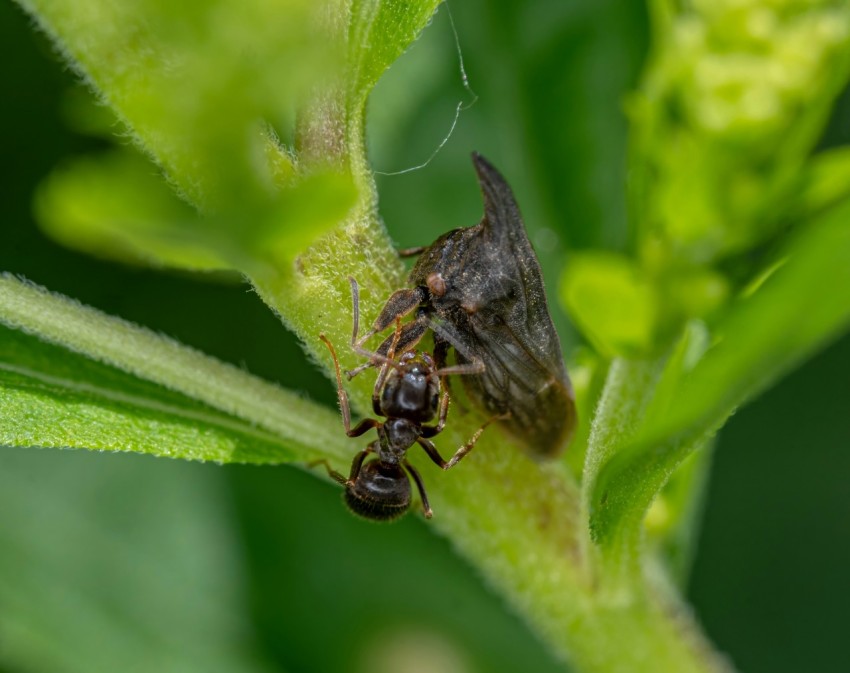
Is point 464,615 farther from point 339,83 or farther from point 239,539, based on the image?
point 339,83

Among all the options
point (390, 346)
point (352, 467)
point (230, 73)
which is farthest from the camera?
point (352, 467)

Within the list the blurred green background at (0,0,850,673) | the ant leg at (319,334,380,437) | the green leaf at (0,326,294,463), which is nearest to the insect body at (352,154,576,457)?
the ant leg at (319,334,380,437)

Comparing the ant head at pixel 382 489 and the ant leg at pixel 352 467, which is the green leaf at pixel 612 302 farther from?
the ant head at pixel 382 489

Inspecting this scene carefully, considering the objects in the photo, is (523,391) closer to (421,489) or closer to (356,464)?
(421,489)

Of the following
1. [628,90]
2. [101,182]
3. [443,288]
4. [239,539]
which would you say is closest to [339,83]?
[443,288]

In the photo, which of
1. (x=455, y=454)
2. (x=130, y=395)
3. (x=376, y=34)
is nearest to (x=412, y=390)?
(x=455, y=454)
